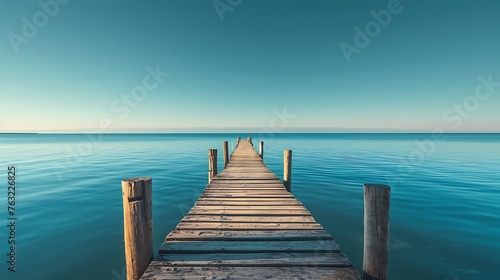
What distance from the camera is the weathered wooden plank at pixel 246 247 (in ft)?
10.0

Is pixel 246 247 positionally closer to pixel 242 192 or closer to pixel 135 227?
pixel 135 227

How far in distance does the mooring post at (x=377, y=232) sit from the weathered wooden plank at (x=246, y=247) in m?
0.48

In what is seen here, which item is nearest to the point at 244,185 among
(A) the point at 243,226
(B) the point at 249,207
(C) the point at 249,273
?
(B) the point at 249,207

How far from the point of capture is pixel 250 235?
3529mm

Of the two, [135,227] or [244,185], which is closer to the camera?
[135,227]

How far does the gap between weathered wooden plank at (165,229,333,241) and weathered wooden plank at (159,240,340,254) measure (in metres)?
0.09

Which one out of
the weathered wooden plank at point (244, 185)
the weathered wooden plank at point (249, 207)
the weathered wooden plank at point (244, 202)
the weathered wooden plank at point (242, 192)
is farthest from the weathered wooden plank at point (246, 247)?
the weathered wooden plank at point (244, 185)

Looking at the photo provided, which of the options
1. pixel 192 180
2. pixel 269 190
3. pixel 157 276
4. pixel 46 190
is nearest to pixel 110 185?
pixel 46 190

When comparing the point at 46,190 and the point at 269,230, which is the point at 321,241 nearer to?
the point at 269,230

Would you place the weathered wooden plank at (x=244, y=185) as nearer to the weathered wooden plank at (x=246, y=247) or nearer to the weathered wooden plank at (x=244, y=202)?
the weathered wooden plank at (x=244, y=202)

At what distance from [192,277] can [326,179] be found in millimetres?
12589

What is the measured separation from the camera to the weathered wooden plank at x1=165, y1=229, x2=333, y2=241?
341cm

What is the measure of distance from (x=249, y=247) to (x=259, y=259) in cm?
32

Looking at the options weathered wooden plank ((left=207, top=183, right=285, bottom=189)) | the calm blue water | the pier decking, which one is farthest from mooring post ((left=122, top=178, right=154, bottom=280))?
weathered wooden plank ((left=207, top=183, right=285, bottom=189))
